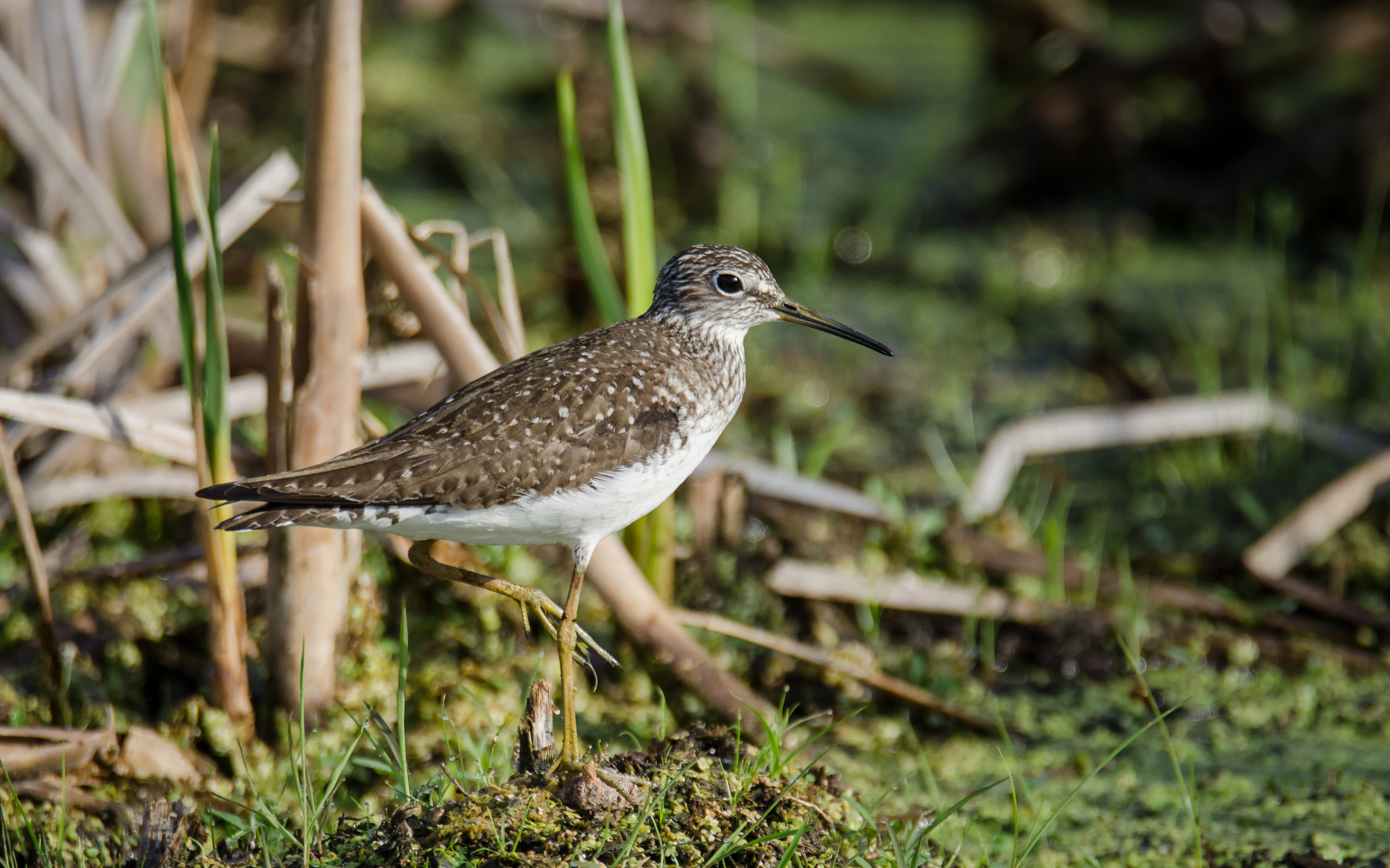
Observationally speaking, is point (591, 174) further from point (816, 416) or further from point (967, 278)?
point (967, 278)

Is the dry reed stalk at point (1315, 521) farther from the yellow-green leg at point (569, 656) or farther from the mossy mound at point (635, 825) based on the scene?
the yellow-green leg at point (569, 656)

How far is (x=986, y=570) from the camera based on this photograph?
200 inches

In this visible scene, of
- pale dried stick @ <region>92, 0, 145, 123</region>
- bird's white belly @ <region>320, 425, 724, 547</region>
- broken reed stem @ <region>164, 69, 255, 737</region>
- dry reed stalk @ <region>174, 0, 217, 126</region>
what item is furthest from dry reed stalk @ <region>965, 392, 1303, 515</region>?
dry reed stalk @ <region>174, 0, 217, 126</region>

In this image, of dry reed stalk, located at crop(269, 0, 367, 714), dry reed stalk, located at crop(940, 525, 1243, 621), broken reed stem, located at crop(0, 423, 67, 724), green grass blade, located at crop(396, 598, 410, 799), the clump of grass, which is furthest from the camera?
dry reed stalk, located at crop(940, 525, 1243, 621)

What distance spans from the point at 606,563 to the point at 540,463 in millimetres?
774

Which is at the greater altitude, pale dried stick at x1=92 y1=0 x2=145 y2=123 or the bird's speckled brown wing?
pale dried stick at x1=92 y1=0 x2=145 y2=123

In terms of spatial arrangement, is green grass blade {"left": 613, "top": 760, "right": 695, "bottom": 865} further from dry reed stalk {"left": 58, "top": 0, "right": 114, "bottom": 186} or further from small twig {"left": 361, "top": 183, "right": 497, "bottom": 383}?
dry reed stalk {"left": 58, "top": 0, "right": 114, "bottom": 186}

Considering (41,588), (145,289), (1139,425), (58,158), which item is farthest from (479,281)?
(1139,425)

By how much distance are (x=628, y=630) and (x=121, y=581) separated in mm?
2058

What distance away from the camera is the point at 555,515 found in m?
3.17

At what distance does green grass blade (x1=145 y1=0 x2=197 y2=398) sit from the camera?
10.6ft

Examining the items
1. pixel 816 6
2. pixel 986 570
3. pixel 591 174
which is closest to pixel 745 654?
pixel 986 570

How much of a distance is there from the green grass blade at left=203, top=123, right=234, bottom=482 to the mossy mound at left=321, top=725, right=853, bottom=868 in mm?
1079

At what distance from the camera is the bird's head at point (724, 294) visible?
3.79 m
